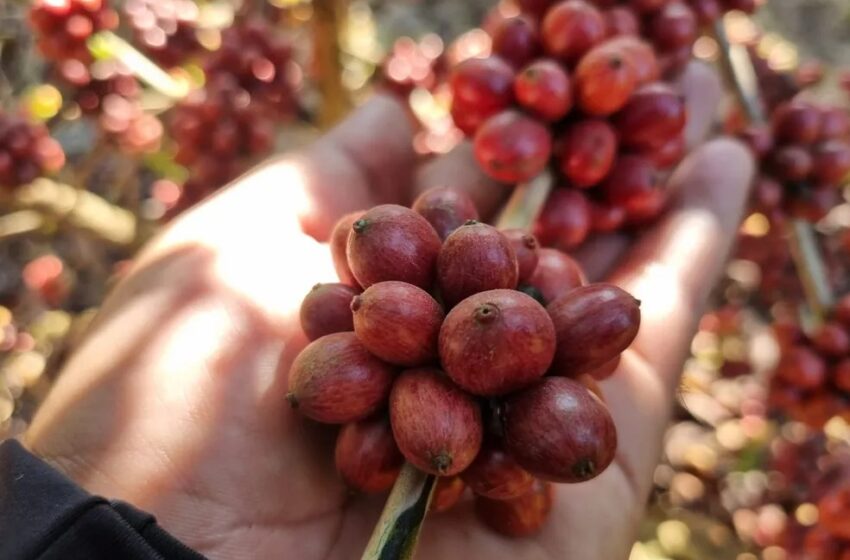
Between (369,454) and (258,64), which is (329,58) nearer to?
(258,64)

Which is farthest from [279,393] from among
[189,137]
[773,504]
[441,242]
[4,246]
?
[4,246]

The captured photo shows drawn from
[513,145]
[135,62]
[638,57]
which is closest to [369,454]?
[513,145]

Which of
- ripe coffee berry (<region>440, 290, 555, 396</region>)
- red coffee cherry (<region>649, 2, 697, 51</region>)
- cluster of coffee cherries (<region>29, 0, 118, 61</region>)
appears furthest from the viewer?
cluster of coffee cherries (<region>29, 0, 118, 61</region>)

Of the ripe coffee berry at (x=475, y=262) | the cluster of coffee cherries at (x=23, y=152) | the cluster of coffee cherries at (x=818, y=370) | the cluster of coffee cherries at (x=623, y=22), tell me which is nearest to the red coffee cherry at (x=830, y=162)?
the cluster of coffee cherries at (x=818, y=370)

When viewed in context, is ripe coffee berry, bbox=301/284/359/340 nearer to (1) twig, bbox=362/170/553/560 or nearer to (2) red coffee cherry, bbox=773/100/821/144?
(1) twig, bbox=362/170/553/560

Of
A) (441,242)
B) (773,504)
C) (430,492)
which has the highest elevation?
(441,242)

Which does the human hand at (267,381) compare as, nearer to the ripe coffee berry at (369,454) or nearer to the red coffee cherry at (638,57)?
the ripe coffee berry at (369,454)

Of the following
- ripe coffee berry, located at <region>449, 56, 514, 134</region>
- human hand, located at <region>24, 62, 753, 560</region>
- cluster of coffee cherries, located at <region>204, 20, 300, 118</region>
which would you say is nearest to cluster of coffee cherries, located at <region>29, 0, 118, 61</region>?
cluster of coffee cherries, located at <region>204, 20, 300, 118</region>

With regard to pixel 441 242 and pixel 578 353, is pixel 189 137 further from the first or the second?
pixel 578 353
